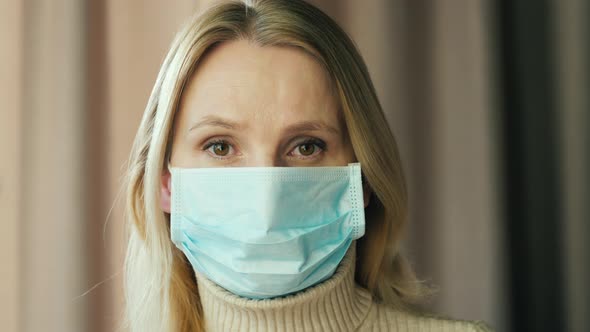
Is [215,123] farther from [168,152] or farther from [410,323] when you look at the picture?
[410,323]

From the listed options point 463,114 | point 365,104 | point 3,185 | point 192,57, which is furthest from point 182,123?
point 463,114

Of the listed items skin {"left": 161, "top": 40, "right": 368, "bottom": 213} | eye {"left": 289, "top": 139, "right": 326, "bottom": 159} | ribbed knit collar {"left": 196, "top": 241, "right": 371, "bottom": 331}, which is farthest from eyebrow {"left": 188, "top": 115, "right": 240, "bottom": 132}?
ribbed knit collar {"left": 196, "top": 241, "right": 371, "bottom": 331}

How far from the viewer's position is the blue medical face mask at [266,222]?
105 centimetres

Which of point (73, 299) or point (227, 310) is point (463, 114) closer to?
point (227, 310)

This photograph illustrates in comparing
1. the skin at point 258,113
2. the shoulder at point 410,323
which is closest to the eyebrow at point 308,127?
the skin at point 258,113

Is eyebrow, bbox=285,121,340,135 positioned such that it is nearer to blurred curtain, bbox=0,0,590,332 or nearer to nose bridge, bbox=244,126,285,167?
nose bridge, bbox=244,126,285,167

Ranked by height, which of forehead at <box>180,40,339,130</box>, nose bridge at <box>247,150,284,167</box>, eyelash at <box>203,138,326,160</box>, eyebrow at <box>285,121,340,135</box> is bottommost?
nose bridge at <box>247,150,284,167</box>

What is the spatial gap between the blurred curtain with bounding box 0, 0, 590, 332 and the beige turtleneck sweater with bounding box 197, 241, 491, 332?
472mm

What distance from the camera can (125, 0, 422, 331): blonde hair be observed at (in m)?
1.17

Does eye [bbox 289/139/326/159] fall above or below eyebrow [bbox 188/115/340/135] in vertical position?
below

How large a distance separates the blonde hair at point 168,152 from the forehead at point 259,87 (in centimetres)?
2

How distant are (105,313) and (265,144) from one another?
773mm

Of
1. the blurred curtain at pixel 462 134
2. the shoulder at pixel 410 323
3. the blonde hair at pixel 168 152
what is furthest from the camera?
the blurred curtain at pixel 462 134

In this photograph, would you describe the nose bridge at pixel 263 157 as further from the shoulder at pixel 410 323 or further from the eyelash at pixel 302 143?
the shoulder at pixel 410 323
